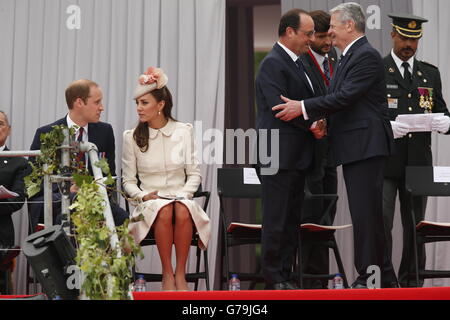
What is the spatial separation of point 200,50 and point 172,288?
7.70 feet

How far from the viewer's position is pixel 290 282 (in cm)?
447

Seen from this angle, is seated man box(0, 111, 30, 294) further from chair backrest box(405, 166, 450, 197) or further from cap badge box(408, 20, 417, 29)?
cap badge box(408, 20, 417, 29)

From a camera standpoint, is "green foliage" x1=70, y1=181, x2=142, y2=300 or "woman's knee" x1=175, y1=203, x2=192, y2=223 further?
"woman's knee" x1=175, y1=203, x2=192, y2=223

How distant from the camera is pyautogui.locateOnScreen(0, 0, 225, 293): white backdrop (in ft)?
21.2

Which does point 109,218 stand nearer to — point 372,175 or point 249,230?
Result: point 372,175

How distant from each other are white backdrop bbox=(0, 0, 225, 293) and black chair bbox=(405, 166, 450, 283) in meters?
1.74

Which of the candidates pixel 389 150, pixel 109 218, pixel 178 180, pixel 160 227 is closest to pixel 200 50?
pixel 178 180

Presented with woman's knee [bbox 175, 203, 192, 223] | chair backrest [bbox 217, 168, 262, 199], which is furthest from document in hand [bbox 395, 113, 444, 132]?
woman's knee [bbox 175, 203, 192, 223]

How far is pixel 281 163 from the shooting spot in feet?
14.8

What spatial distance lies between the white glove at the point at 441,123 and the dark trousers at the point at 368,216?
90cm

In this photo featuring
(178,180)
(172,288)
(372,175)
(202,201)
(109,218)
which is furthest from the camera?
(202,201)

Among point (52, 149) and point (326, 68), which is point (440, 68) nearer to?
point (326, 68)

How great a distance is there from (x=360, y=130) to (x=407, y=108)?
1.13 metres

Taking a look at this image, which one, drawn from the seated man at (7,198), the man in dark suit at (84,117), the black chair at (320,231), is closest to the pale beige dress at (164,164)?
the man in dark suit at (84,117)
